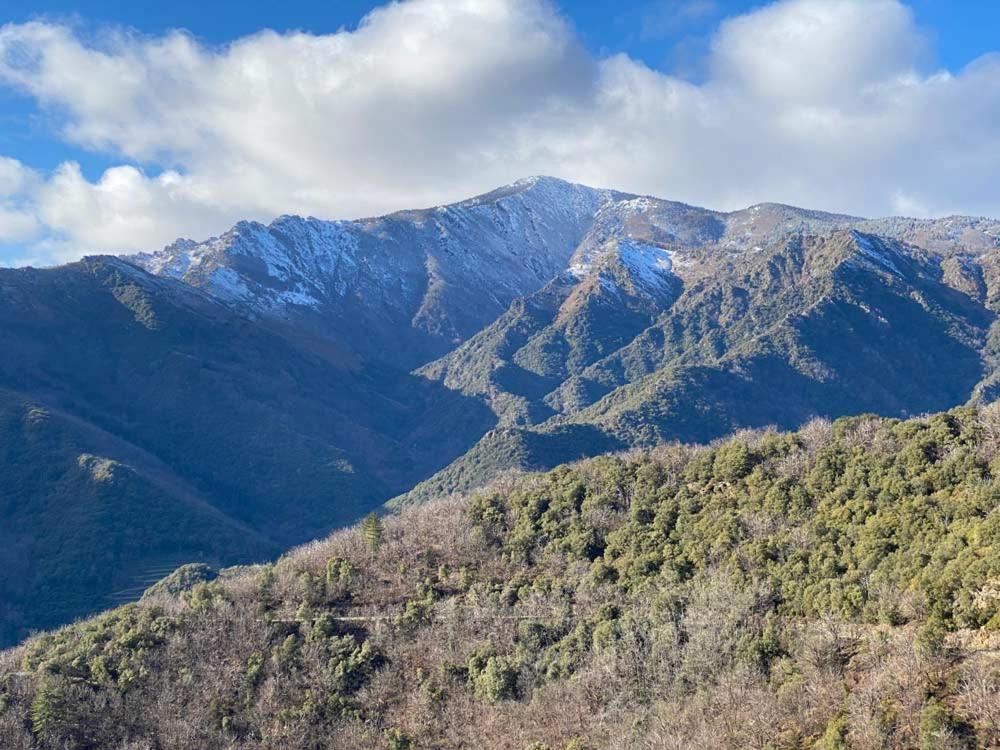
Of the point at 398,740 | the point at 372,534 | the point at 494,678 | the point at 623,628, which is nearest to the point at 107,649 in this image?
the point at 372,534

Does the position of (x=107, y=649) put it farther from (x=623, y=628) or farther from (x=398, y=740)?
(x=623, y=628)

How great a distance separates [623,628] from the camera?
69750mm

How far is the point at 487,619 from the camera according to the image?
254ft

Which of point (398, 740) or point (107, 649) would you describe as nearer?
point (398, 740)

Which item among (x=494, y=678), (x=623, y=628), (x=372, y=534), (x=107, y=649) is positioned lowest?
(x=494, y=678)

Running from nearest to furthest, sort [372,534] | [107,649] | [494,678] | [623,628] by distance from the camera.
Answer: [494,678] < [623,628] < [107,649] < [372,534]

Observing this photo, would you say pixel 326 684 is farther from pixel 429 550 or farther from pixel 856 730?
pixel 856 730

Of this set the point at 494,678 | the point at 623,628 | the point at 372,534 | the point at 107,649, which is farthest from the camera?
the point at 372,534

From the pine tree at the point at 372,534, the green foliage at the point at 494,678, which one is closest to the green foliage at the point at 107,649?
the pine tree at the point at 372,534

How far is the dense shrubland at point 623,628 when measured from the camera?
53219 millimetres

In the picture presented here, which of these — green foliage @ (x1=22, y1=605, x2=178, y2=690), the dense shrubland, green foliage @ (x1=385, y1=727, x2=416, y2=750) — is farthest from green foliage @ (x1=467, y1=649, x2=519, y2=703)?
green foliage @ (x1=22, y1=605, x2=178, y2=690)

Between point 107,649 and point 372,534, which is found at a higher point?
point 372,534

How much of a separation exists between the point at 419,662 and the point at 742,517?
32.2m

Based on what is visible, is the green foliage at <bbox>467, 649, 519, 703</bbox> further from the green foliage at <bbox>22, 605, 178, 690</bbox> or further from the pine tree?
the green foliage at <bbox>22, 605, 178, 690</bbox>
